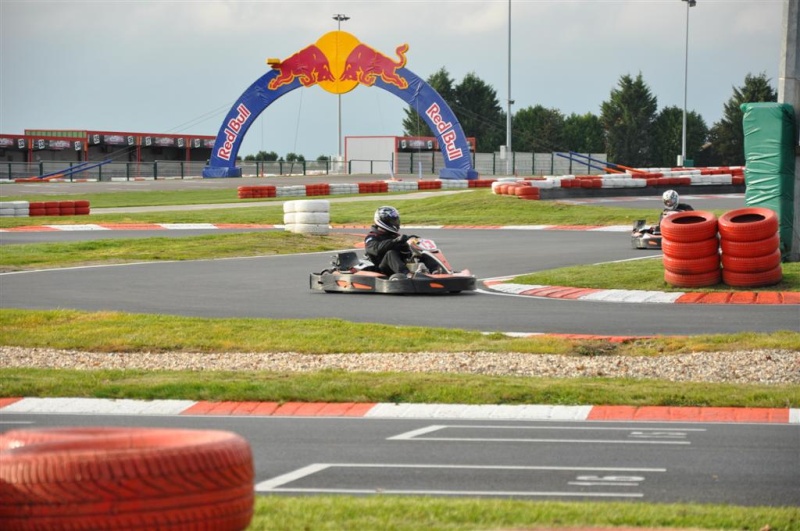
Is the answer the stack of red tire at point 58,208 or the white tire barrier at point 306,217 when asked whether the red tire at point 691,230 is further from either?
the stack of red tire at point 58,208

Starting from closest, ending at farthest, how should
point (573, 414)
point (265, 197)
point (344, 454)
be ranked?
point (344, 454) < point (573, 414) < point (265, 197)

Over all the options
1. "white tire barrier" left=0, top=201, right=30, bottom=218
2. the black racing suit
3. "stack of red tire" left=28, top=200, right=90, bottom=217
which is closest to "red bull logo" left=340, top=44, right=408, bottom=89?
"stack of red tire" left=28, top=200, right=90, bottom=217

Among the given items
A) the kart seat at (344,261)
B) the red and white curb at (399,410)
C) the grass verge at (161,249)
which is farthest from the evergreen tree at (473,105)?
the red and white curb at (399,410)

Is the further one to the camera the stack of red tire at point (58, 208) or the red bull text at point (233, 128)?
the red bull text at point (233, 128)

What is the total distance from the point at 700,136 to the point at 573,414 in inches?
3553

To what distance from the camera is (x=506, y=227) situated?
115 ft

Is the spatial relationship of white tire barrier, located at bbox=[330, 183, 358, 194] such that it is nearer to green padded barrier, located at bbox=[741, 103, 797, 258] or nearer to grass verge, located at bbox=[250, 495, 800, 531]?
green padded barrier, located at bbox=[741, 103, 797, 258]

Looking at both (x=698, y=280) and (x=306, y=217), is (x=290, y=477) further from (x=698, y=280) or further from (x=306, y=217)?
(x=306, y=217)

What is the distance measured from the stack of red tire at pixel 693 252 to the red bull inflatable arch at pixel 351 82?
1337 inches

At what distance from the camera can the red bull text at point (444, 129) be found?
Answer: 2089 inches

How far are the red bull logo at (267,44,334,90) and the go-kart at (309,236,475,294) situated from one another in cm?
3561

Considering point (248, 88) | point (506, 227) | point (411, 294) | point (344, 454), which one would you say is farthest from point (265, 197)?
point (344, 454)

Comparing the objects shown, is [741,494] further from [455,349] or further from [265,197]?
[265,197]

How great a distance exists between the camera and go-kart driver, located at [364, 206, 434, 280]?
18.5 m
